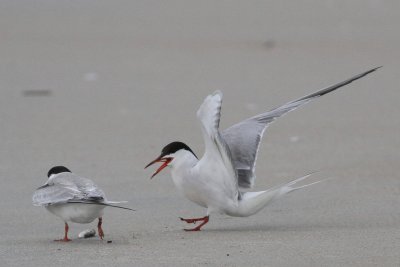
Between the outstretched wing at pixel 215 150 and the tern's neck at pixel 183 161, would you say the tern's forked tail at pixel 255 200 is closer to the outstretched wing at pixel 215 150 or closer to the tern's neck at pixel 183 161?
the outstretched wing at pixel 215 150

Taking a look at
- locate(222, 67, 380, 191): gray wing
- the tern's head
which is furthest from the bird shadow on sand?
the tern's head

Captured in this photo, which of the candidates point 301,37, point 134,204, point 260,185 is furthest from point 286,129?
point 301,37

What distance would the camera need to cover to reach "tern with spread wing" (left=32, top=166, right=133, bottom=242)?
17.9 feet

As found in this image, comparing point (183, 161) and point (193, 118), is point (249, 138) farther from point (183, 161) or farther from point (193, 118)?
point (193, 118)

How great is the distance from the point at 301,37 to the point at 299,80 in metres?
3.44

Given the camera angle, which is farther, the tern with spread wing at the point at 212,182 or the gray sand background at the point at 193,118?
the tern with spread wing at the point at 212,182

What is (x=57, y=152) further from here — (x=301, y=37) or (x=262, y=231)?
(x=301, y=37)

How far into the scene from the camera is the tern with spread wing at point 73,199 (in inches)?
215

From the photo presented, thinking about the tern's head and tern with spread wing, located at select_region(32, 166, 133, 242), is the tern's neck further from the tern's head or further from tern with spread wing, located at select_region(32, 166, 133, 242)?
tern with spread wing, located at select_region(32, 166, 133, 242)

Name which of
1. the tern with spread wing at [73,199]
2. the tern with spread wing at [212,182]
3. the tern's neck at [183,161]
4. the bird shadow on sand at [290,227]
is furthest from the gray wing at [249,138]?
the tern with spread wing at [73,199]

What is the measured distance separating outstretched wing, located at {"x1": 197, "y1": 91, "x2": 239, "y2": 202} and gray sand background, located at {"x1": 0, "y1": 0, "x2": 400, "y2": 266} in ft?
0.91

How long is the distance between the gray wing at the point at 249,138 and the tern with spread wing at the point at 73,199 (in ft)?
3.29

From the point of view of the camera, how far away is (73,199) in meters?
5.47

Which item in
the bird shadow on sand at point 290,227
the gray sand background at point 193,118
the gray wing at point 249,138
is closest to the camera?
the gray sand background at point 193,118
